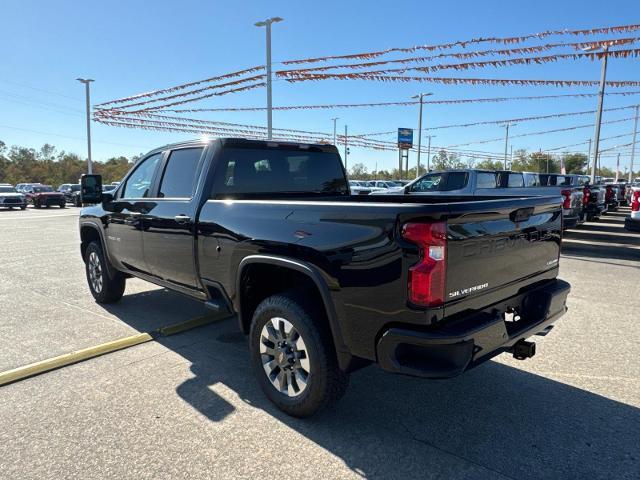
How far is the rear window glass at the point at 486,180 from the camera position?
12211mm

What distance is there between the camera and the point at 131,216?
4.92 meters

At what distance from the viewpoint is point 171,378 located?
3.75 m

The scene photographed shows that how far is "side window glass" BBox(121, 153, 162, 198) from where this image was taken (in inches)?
192

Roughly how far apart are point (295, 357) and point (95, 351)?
2267 millimetres

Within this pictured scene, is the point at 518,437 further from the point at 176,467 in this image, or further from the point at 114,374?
the point at 114,374

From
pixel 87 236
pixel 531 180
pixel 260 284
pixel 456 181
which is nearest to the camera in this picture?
pixel 260 284

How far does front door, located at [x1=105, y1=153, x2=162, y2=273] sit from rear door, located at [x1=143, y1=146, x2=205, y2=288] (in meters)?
0.17

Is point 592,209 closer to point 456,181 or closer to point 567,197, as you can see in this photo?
point 567,197

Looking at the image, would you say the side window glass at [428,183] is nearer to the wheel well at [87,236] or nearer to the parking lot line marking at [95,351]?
the parking lot line marking at [95,351]

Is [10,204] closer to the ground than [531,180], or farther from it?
closer to the ground

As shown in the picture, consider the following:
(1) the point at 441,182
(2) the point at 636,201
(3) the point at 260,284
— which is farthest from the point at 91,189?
(2) the point at 636,201

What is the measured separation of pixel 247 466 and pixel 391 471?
2.62ft

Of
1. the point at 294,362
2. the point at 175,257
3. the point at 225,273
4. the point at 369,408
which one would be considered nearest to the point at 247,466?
the point at 294,362

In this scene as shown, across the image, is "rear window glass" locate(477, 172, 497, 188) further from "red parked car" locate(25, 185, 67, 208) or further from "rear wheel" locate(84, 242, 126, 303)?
"red parked car" locate(25, 185, 67, 208)
